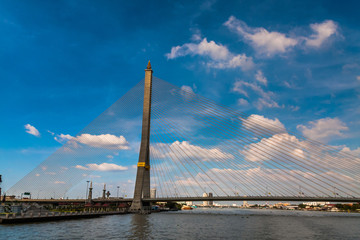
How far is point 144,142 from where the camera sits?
74.5m

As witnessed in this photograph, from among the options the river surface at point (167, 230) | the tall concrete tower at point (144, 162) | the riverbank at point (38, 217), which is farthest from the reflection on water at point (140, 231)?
the tall concrete tower at point (144, 162)

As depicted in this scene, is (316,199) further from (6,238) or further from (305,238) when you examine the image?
(6,238)

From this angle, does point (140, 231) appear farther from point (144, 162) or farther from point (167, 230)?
point (144, 162)

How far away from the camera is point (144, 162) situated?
2862 inches

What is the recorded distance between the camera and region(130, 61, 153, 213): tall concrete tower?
2884 inches

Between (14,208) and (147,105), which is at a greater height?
(147,105)

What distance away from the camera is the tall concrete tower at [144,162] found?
7325 cm

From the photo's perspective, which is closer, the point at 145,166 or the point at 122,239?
the point at 122,239

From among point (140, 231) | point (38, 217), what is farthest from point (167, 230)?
point (38, 217)

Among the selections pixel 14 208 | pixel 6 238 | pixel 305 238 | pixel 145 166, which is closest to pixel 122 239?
pixel 6 238

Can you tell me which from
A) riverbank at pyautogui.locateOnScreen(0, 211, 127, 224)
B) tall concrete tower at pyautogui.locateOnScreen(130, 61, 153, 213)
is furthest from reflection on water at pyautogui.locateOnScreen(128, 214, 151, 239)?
tall concrete tower at pyautogui.locateOnScreen(130, 61, 153, 213)

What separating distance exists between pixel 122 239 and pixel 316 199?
198ft

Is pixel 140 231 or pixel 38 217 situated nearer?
pixel 140 231

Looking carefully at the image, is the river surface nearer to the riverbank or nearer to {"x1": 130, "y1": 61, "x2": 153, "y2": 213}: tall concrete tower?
the riverbank
